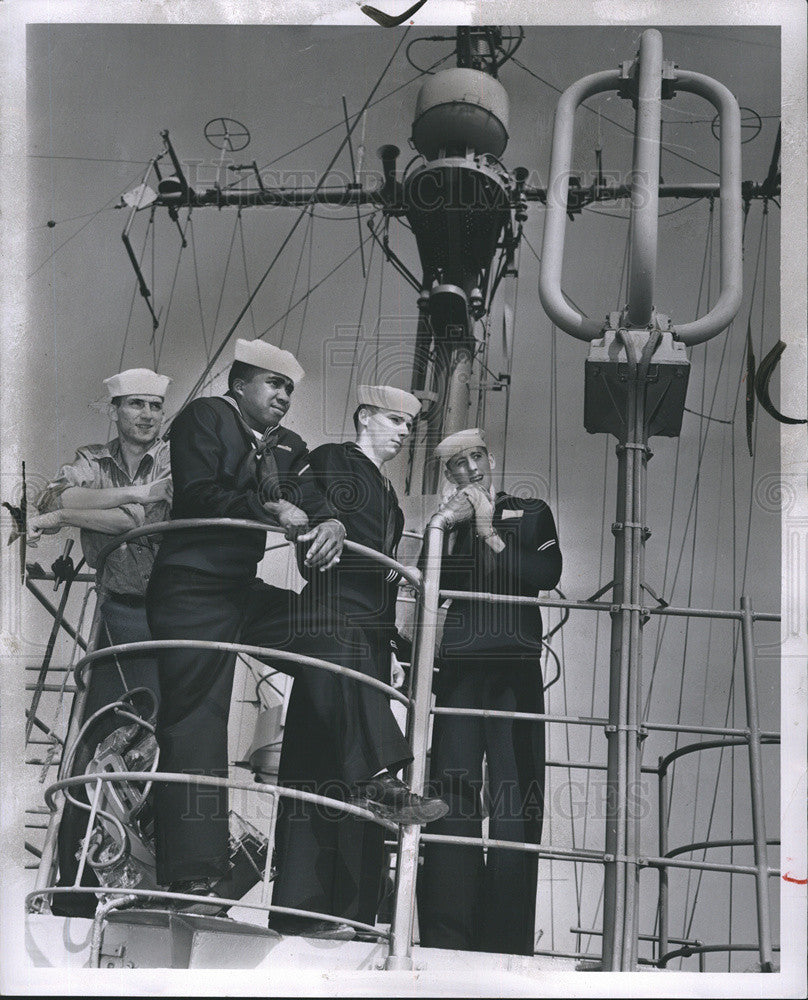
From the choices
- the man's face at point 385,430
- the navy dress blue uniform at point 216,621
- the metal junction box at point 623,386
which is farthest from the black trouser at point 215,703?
the metal junction box at point 623,386

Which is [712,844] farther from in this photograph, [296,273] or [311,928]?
[296,273]

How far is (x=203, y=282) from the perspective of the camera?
3994 millimetres

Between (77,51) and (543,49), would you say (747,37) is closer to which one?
(543,49)


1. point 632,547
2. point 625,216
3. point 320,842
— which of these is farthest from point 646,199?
point 320,842

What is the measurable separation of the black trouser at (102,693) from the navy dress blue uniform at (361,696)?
46cm

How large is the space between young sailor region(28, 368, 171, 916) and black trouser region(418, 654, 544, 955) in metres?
0.84

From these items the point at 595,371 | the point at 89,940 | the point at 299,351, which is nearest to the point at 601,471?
the point at 595,371

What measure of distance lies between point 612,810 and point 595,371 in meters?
1.15

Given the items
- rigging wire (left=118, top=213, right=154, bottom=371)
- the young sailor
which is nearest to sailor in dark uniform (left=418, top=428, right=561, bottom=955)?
the young sailor

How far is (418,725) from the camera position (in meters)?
3.59

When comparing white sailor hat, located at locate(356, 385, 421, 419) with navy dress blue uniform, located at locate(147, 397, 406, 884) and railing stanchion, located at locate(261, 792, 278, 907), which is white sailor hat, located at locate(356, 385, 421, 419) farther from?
railing stanchion, located at locate(261, 792, 278, 907)

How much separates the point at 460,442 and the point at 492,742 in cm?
85

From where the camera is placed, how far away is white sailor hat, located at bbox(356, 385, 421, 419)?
391 centimetres

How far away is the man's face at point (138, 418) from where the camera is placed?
3.92 metres
